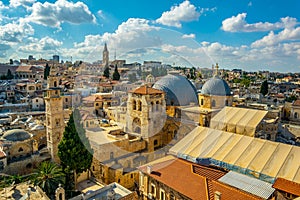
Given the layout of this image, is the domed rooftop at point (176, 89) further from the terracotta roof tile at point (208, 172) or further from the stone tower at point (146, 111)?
the terracotta roof tile at point (208, 172)

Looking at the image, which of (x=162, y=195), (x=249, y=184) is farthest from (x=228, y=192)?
(x=162, y=195)

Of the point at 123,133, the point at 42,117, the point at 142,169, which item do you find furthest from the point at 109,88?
the point at 142,169

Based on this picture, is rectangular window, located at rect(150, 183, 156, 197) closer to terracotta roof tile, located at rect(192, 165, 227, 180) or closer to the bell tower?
terracotta roof tile, located at rect(192, 165, 227, 180)

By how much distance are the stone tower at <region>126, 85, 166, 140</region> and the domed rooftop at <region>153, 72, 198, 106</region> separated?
1733 millimetres

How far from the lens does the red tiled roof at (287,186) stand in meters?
9.76

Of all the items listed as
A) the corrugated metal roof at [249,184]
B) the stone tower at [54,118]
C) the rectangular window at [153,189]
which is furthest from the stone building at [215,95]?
the stone tower at [54,118]

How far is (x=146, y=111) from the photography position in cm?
1802

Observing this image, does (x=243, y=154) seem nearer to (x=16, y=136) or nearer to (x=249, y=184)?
(x=249, y=184)

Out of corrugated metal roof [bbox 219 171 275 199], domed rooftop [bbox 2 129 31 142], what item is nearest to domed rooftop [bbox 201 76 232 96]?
corrugated metal roof [bbox 219 171 275 199]

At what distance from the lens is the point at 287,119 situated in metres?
36.5

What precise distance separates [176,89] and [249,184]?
457 inches

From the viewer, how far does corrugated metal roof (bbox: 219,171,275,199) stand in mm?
10395

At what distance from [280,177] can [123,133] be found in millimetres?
12110

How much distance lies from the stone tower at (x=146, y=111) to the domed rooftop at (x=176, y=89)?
1733 millimetres
